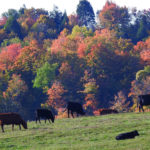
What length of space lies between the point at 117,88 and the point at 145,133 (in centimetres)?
8381

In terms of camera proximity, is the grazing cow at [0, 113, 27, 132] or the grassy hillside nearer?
the grassy hillside

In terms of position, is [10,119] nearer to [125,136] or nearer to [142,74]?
[125,136]

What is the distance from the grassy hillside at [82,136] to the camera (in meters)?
25.2

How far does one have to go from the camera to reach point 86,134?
30172mm

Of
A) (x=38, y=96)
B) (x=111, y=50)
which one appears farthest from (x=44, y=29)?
(x=38, y=96)

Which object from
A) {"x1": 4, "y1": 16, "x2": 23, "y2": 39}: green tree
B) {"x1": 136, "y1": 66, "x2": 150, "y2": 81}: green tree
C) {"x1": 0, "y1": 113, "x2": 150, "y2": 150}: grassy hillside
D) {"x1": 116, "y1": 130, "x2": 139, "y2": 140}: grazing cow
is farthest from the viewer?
{"x1": 4, "y1": 16, "x2": 23, "y2": 39}: green tree

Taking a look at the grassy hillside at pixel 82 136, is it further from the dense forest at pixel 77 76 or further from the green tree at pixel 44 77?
the green tree at pixel 44 77

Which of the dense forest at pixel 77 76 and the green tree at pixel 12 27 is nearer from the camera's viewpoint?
the dense forest at pixel 77 76

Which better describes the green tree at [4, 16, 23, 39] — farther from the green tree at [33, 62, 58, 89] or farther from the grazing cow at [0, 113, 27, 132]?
the grazing cow at [0, 113, 27, 132]

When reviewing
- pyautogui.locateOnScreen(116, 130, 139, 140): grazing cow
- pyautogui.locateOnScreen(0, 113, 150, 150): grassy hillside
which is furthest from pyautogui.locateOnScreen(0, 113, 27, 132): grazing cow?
pyautogui.locateOnScreen(116, 130, 139, 140): grazing cow

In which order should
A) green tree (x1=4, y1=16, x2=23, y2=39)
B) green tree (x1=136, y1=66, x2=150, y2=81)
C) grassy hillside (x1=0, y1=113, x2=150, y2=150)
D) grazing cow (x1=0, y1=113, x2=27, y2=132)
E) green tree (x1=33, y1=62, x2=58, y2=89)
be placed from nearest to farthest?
grassy hillside (x1=0, y1=113, x2=150, y2=150)
grazing cow (x1=0, y1=113, x2=27, y2=132)
green tree (x1=136, y1=66, x2=150, y2=81)
green tree (x1=33, y1=62, x2=58, y2=89)
green tree (x1=4, y1=16, x2=23, y2=39)

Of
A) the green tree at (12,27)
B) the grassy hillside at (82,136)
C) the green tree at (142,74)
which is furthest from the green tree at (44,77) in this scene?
the green tree at (12,27)

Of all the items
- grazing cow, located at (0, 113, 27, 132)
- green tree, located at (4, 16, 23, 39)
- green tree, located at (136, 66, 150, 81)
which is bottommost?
grazing cow, located at (0, 113, 27, 132)

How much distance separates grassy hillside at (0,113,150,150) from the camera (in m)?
25.2
